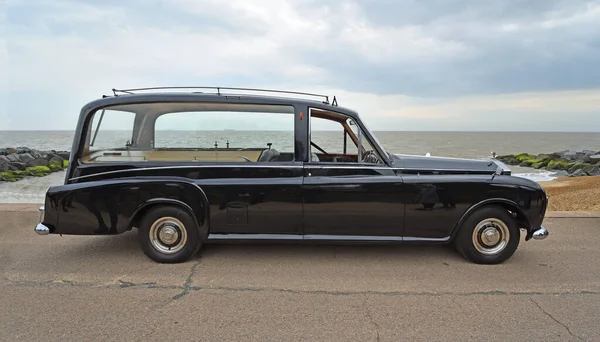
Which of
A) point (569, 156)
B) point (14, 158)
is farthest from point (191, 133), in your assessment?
point (569, 156)

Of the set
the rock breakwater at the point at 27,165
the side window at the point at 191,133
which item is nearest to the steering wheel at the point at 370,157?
the side window at the point at 191,133

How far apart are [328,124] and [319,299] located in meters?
2.09

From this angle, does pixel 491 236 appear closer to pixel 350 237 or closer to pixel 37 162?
pixel 350 237

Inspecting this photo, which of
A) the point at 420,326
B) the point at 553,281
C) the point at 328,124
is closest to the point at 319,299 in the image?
the point at 420,326

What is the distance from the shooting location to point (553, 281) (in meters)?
3.75

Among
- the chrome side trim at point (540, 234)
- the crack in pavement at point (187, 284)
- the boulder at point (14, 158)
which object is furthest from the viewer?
the boulder at point (14, 158)

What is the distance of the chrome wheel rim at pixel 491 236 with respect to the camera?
4.15 m

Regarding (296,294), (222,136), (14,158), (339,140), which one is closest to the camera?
(296,294)

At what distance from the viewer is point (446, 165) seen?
14.1ft

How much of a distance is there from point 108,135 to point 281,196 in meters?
2.18

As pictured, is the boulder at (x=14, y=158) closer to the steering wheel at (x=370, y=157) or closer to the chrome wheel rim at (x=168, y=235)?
the chrome wheel rim at (x=168, y=235)

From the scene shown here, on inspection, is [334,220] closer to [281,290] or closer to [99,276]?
[281,290]

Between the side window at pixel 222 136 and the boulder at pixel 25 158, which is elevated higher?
the side window at pixel 222 136

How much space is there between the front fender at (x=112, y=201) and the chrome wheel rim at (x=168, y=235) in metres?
0.24
